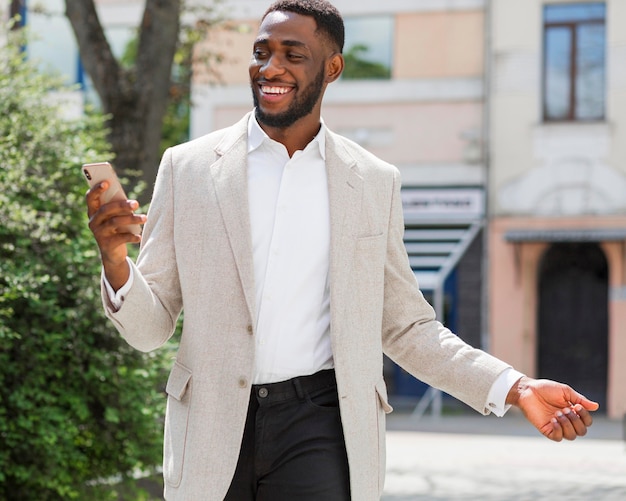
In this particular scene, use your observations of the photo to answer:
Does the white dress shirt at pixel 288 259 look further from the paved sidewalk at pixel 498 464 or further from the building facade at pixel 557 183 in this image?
the building facade at pixel 557 183

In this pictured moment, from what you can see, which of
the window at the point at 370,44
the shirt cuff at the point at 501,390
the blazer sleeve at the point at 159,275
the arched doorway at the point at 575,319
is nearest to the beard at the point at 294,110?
the blazer sleeve at the point at 159,275

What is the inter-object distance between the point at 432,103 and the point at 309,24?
19403 millimetres

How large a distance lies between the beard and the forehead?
100mm

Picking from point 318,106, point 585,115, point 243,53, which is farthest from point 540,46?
point 318,106

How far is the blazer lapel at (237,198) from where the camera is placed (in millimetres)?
3147

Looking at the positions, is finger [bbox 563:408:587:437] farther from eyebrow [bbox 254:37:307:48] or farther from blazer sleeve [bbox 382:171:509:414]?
eyebrow [bbox 254:37:307:48]

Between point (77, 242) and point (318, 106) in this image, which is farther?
point (77, 242)

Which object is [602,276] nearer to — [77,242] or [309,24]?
[77,242]

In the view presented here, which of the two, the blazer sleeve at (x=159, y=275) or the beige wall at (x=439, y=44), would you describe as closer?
the blazer sleeve at (x=159, y=275)

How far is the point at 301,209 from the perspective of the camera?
10.8ft

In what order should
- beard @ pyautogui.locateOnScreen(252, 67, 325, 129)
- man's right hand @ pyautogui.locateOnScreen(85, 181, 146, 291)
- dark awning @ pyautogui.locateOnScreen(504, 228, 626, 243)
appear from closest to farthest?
man's right hand @ pyautogui.locateOnScreen(85, 181, 146, 291) < beard @ pyautogui.locateOnScreen(252, 67, 325, 129) < dark awning @ pyautogui.locateOnScreen(504, 228, 626, 243)

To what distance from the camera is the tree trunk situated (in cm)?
1003

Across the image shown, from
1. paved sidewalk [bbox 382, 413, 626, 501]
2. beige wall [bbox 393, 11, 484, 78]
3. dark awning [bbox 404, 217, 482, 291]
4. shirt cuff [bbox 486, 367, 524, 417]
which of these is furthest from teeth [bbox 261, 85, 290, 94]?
beige wall [bbox 393, 11, 484, 78]

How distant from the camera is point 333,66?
347cm
